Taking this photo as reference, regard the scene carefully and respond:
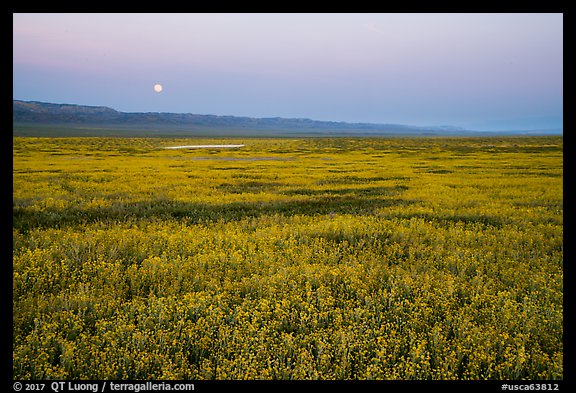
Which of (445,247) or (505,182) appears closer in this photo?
(445,247)

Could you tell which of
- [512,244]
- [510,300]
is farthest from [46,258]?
[512,244]

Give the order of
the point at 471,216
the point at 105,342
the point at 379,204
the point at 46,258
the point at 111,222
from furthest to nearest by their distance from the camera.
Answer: the point at 379,204 → the point at 471,216 → the point at 111,222 → the point at 46,258 → the point at 105,342

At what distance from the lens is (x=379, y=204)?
58.1 feet

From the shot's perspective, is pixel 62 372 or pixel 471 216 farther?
pixel 471 216

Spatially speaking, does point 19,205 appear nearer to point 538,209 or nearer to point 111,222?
point 111,222

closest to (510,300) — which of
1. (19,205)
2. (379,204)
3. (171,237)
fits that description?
(171,237)

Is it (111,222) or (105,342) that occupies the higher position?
(111,222)

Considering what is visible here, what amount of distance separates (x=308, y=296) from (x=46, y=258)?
6.13m

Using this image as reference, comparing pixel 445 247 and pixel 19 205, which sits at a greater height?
pixel 19 205

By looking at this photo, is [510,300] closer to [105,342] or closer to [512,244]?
[512,244]

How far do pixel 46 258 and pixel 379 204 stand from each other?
13.4 m

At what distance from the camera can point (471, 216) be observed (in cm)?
1456

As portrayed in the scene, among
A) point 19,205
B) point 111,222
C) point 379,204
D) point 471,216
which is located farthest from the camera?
point 379,204

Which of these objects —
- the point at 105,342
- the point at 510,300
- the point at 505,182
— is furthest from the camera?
the point at 505,182
